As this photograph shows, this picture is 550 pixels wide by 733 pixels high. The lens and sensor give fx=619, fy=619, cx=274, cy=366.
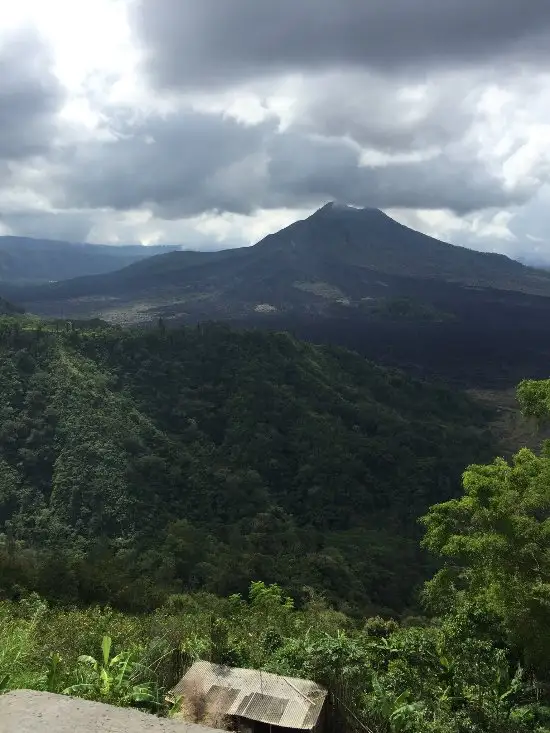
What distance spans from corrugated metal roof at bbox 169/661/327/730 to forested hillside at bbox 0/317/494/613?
19.8m

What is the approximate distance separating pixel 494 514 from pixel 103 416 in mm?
63538

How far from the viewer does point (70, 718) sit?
656cm

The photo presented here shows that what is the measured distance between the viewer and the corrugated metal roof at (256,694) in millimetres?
11289

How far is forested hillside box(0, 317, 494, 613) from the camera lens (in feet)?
161

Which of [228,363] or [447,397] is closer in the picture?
[228,363]

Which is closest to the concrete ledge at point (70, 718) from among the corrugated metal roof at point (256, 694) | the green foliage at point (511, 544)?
the corrugated metal roof at point (256, 694)

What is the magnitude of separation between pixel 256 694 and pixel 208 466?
59.6 metres

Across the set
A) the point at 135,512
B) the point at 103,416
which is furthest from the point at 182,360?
the point at 135,512

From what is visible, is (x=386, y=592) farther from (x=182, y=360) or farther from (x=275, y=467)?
(x=182, y=360)

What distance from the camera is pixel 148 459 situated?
219 feet

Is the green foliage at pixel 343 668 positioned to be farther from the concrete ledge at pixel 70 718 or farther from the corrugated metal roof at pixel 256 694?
the concrete ledge at pixel 70 718

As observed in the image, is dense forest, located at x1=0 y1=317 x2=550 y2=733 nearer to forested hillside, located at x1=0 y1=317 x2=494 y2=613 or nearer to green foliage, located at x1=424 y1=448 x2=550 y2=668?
green foliage, located at x1=424 y1=448 x2=550 y2=668

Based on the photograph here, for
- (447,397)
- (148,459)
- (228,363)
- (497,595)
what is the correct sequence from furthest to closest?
1. (447,397)
2. (228,363)
3. (148,459)
4. (497,595)

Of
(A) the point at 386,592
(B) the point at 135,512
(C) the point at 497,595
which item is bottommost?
(A) the point at 386,592
